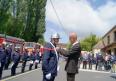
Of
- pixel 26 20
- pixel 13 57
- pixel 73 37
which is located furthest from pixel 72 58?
pixel 26 20

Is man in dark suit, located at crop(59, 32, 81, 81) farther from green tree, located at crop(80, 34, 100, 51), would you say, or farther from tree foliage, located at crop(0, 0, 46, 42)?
green tree, located at crop(80, 34, 100, 51)

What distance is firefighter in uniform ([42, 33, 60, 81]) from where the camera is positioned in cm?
1018

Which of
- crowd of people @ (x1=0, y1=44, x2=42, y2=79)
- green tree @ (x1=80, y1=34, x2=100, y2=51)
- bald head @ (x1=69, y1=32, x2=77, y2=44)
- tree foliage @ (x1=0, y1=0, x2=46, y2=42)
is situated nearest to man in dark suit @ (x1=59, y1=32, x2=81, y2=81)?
bald head @ (x1=69, y1=32, x2=77, y2=44)

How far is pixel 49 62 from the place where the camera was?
10.3 m

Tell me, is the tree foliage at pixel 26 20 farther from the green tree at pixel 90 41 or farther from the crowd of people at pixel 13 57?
the green tree at pixel 90 41

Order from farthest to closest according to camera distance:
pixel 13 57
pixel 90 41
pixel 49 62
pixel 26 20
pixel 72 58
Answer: pixel 90 41 < pixel 26 20 < pixel 13 57 < pixel 72 58 < pixel 49 62

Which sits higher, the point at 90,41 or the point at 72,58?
the point at 90,41

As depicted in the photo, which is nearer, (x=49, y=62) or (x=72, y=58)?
(x=49, y=62)

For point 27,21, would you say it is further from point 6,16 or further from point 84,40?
point 84,40

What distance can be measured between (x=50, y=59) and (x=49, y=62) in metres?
0.09

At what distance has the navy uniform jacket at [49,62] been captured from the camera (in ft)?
33.4

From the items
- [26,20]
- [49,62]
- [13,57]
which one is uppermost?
[26,20]

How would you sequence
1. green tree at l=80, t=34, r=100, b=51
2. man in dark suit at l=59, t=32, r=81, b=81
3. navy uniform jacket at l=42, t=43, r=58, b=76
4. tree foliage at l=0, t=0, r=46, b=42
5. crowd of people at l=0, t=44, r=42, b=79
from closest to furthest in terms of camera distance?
navy uniform jacket at l=42, t=43, r=58, b=76
man in dark suit at l=59, t=32, r=81, b=81
crowd of people at l=0, t=44, r=42, b=79
tree foliage at l=0, t=0, r=46, b=42
green tree at l=80, t=34, r=100, b=51

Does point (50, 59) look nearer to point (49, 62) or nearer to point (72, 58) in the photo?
point (49, 62)
